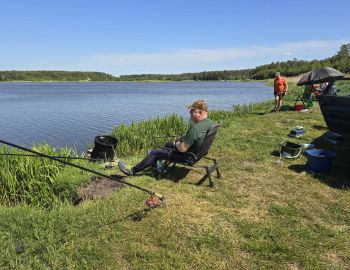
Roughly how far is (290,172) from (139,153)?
16.7ft

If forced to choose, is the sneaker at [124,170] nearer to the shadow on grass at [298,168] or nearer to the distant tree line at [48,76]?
the shadow on grass at [298,168]

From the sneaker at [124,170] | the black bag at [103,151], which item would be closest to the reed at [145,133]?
the black bag at [103,151]

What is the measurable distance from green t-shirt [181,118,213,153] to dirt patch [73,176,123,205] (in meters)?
1.60

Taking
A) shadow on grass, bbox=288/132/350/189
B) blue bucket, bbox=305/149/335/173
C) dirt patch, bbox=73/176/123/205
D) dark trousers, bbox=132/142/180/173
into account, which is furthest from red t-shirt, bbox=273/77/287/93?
dirt patch, bbox=73/176/123/205

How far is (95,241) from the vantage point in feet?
15.1

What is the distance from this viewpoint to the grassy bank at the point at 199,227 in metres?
4.17

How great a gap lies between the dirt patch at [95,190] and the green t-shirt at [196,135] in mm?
1599

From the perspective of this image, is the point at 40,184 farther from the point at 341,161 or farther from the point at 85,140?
the point at 85,140

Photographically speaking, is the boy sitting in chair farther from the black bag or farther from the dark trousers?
the black bag

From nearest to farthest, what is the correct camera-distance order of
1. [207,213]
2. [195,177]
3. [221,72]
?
1. [207,213]
2. [195,177]
3. [221,72]

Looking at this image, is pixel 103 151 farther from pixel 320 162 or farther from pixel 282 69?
pixel 282 69

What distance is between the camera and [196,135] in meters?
6.31

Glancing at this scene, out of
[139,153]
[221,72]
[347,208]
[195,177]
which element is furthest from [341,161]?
[221,72]

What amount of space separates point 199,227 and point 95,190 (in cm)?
267
